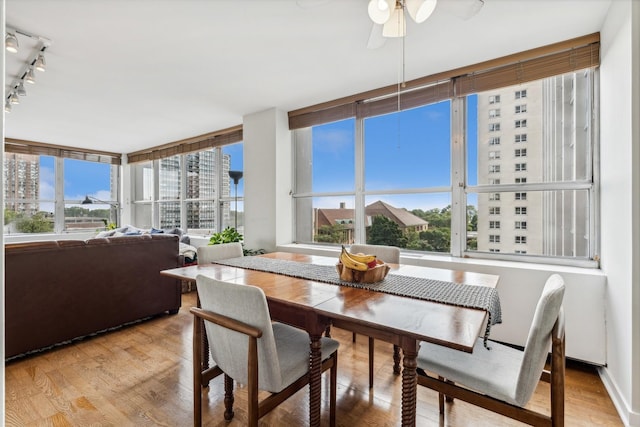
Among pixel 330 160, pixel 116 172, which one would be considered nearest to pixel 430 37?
pixel 330 160

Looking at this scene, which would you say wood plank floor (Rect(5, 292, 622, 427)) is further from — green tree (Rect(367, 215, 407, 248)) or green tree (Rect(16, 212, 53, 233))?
green tree (Rect(16, 212, 53, 233))

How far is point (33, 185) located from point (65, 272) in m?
4.48

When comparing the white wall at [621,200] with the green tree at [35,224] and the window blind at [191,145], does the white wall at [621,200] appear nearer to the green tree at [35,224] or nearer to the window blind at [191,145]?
the window blind at [191,145]

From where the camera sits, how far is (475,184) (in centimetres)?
279

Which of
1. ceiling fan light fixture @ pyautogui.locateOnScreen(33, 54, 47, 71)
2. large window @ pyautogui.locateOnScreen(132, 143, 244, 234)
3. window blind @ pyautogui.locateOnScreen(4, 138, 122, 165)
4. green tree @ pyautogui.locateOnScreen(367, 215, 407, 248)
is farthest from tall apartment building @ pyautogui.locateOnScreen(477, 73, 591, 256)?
window blind @ pyautogui.locateOnScreen(4, 138, 122, 165)

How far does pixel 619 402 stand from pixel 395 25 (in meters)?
2.51

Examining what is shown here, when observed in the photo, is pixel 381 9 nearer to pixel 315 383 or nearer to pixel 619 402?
pixel 315 383

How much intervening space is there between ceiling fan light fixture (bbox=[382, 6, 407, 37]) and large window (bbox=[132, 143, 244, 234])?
2.95m

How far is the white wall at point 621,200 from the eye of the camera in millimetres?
1608

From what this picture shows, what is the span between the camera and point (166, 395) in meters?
1.87

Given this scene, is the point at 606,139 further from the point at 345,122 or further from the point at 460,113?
the point at 345,122

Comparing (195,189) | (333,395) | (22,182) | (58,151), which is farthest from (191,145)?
(333,395)

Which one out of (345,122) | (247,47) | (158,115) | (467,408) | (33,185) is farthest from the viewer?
(33,185)

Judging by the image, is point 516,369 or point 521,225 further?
point 521,225
